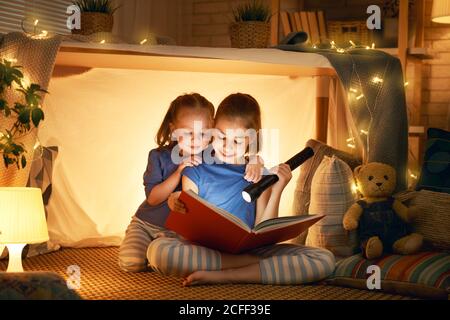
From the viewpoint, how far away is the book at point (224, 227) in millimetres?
1691

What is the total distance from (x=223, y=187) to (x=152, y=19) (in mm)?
1779

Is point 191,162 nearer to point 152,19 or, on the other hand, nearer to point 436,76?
point 436,76

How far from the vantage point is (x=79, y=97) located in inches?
96.0

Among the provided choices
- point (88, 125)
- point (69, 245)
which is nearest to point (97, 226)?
point (69, 245)

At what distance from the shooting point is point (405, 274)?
180cm

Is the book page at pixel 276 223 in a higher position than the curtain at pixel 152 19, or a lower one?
lower

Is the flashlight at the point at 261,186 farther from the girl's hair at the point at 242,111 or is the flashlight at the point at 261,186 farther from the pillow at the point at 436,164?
the pillow at the point at 436,164

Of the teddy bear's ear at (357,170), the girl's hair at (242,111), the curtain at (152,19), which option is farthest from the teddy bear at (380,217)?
the curtain at (152,19)

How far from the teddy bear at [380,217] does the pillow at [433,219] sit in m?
0.03

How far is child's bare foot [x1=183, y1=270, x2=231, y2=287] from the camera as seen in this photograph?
1.81m

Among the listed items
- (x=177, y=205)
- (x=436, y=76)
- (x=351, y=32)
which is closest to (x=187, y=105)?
(x=177, y=205)

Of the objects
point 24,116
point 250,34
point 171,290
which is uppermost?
point 250,34

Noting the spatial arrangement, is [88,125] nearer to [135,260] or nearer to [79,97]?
[79,97]

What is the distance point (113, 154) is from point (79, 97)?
8.8 inches
